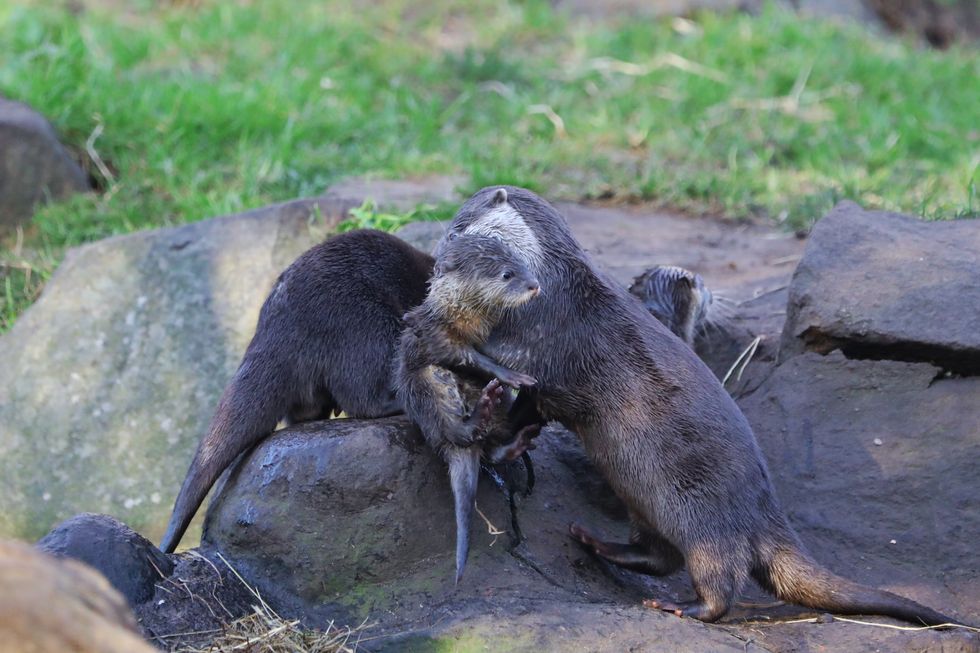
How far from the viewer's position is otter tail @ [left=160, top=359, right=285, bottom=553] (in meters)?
3.38

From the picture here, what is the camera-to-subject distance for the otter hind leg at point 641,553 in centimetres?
318

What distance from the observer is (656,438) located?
3.07m

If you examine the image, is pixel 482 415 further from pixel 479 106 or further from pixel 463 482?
pixel 479 106

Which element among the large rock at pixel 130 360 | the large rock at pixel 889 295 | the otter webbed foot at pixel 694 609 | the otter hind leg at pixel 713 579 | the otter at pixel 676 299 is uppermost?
the large rock at pixel 889 295

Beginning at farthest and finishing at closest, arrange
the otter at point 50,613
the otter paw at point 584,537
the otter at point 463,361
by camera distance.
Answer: the otter paw at point 584,537 → the otter at point 463,361 → the otter at point 50,613

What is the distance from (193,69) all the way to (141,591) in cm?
481

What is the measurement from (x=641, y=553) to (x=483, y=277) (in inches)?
34.4

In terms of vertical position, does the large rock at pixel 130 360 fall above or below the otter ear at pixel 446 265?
below

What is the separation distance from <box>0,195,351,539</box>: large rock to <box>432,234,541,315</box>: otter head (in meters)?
1.39

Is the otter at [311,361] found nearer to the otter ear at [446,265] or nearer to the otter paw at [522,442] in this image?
the otter paw at [522,442]

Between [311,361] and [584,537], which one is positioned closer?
[584,537]

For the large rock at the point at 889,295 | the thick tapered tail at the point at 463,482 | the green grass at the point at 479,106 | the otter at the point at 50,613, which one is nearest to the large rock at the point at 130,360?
the green grass at the point at 479,106

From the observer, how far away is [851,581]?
3.02 m

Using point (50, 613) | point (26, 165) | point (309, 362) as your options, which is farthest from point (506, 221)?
point (26, 165)
